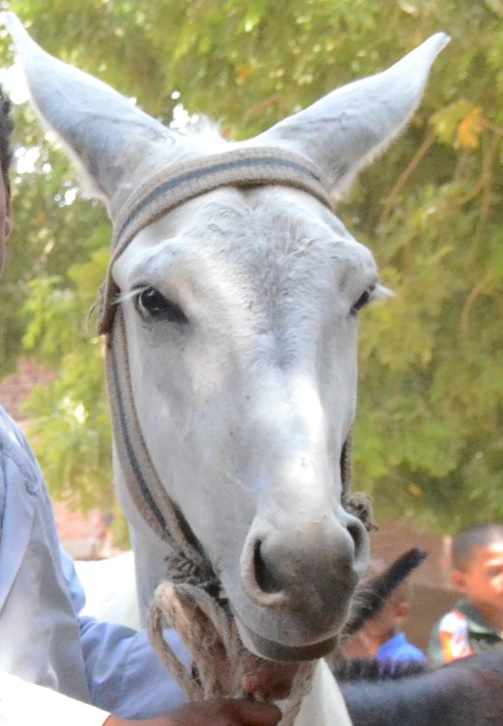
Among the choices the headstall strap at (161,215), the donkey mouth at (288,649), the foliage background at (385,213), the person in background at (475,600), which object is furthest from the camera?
the foliage background at (385,213)

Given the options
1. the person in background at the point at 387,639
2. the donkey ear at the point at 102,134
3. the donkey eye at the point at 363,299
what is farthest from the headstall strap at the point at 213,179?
the person in background at the point at 387,639

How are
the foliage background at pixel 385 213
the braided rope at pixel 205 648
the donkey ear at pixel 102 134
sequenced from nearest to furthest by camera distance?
1. the braided rope at pixel 205 648
2. the donkey ear at pixel 102 134
3. the foliage background at pixel 385 213

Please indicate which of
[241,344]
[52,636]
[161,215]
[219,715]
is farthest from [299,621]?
[161,215]

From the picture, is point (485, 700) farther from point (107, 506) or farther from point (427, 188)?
point (107, 506)

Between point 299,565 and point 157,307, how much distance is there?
0.64 meters

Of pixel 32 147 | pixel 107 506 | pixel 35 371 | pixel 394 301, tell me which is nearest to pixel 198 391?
pixel 394 301

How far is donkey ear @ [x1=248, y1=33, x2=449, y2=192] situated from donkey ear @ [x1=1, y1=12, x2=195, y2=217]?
0.24 metres

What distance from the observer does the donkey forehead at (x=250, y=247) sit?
6.64ft

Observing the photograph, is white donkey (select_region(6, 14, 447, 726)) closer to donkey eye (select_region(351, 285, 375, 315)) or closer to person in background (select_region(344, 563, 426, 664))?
donkey eye (select_region(351, 285, 375, 315))

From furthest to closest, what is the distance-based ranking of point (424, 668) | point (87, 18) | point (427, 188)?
1. point (87, 18)
2. point (427, 188)
3. point (424, 668)

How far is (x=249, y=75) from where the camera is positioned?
6.68 m

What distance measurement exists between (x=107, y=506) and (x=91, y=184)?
5.18 m

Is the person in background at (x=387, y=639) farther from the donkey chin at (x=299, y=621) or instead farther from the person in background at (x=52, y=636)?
the donkey chin at (x=299, y=621)

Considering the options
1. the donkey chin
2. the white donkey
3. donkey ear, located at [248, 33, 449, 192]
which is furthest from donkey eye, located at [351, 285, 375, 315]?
the donkey chin
